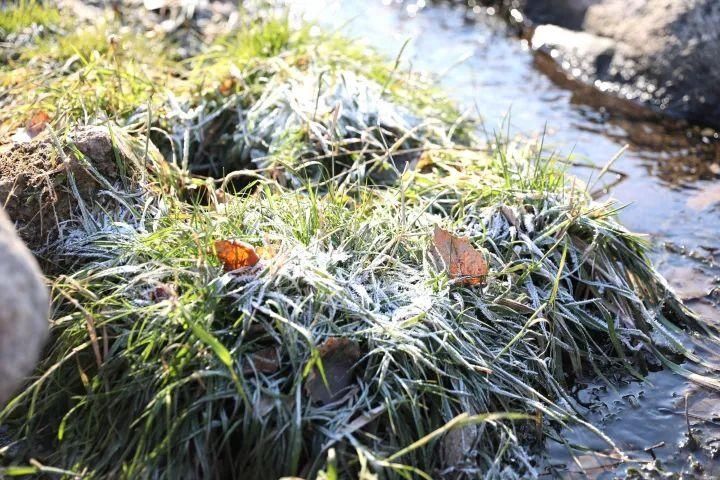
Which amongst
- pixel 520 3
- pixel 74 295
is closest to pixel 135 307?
pixel 74 295

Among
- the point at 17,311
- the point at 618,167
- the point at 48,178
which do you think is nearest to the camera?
the point at 17,311

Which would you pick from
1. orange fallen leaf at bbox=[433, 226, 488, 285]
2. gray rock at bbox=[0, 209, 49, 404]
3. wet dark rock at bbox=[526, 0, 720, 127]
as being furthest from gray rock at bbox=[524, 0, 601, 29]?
gray rock at bbox=[0, 209, 49, 404]

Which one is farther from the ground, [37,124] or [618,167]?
[618,167]

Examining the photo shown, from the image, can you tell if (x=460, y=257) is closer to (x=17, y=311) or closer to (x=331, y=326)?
(x=331, y=326)

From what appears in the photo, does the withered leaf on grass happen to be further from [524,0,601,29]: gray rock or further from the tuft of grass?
[524,0,601,29]: gray rock

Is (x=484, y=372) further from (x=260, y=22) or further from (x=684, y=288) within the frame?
(x=260, y=22)

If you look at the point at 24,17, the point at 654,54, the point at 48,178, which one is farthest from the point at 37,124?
the point at 654,54
